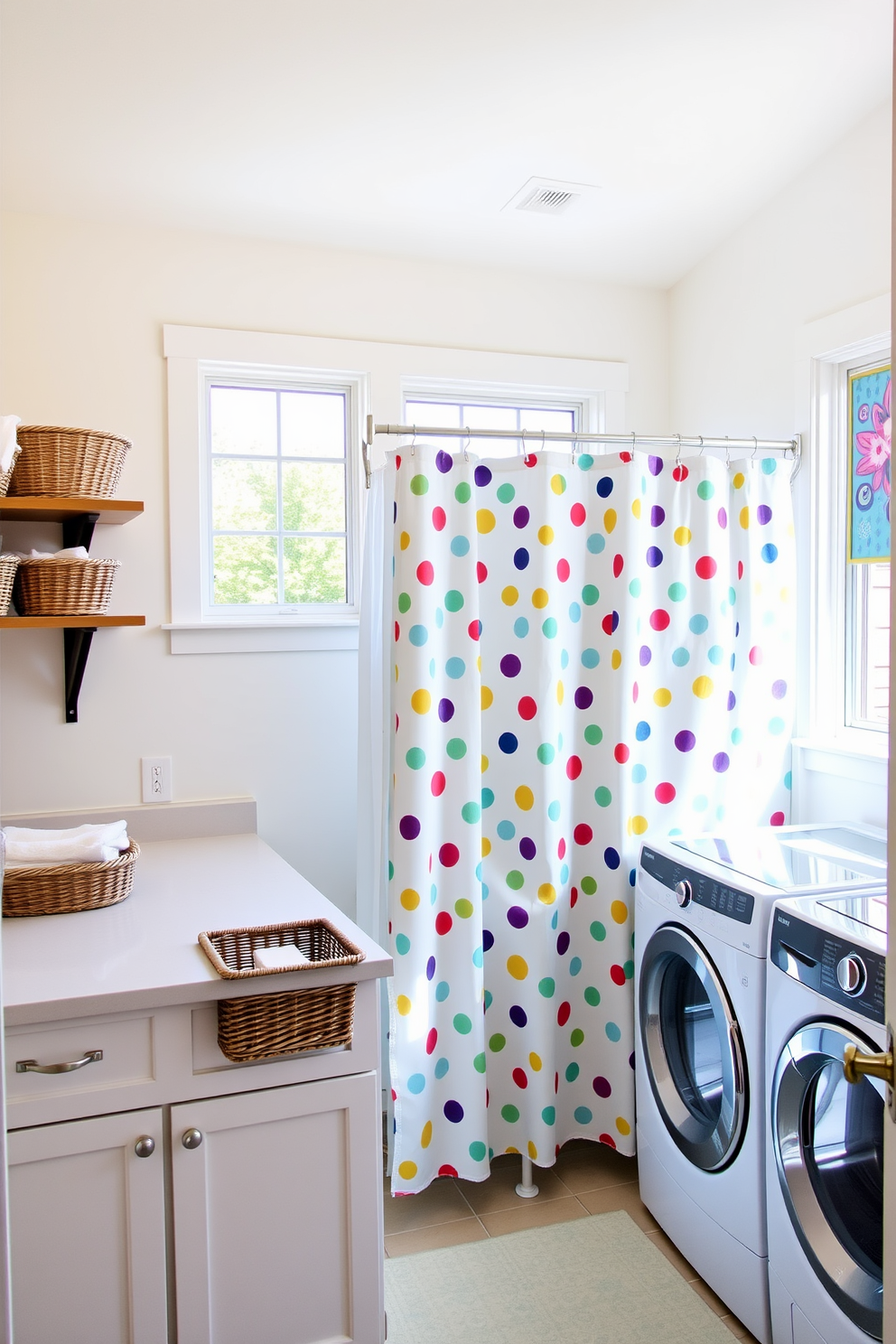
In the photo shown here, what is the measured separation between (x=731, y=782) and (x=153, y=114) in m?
2.07

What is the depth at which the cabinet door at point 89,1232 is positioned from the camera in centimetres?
152

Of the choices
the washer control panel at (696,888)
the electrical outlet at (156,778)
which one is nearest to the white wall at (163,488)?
the electrical outlet at (156,778)

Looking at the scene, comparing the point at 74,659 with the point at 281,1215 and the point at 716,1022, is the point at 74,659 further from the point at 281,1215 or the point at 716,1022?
the point at 716,1022

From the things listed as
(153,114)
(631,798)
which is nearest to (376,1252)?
(631,798)

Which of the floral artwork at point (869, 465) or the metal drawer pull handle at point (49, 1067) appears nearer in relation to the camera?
the metal drawer pull handle at point (49, 1067)

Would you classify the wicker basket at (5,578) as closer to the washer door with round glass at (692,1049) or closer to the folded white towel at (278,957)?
the folded white towel at (278,957)

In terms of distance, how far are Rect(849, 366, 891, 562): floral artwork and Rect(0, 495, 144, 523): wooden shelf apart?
1745mm

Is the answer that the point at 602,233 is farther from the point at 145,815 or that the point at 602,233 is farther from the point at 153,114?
the point at 145,815

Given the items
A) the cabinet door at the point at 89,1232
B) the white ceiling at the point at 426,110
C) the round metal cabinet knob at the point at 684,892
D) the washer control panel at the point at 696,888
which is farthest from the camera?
the round metal cabinet knob at the point at 684,892

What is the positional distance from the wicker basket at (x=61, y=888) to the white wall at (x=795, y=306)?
1.73 m

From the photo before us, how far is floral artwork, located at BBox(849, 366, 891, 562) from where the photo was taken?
2.34 m

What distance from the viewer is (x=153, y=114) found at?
6.88 ft

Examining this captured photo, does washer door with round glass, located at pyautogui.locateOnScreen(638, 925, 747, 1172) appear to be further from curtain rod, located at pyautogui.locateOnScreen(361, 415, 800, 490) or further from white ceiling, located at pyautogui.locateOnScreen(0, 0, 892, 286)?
white ceiling, located at pyautogui.locateOnScreen(0, 0, 892, 286)

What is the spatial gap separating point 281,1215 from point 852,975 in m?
1.04
